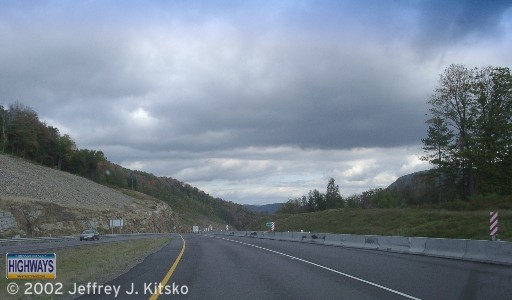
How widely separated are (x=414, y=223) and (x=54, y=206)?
54039 millimetres

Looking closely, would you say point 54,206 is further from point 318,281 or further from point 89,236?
point 318,281

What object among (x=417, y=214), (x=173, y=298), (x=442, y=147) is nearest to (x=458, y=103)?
(x=442, y=147)

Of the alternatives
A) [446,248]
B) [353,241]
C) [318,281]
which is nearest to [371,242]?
[353,241]

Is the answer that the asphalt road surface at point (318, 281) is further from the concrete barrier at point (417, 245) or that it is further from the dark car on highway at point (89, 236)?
the dark car on highway at point (89, 236)

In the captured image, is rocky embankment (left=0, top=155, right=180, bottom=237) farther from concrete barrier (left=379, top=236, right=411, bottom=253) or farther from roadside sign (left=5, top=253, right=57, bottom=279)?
roadside sign (left=5, top=253, right=57, bottom=279)

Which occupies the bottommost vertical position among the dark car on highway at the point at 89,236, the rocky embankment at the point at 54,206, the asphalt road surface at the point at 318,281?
the asphalt road surface at the point at 318,281

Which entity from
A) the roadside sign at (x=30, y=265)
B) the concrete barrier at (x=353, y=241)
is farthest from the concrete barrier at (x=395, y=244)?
the roadside sign at (x=30, y=265)

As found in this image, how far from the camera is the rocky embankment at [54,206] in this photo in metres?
70.4

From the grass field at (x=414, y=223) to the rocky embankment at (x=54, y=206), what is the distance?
121ft

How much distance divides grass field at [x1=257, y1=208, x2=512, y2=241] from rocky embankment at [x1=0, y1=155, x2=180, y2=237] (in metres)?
37.0

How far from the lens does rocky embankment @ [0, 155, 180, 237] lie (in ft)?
231

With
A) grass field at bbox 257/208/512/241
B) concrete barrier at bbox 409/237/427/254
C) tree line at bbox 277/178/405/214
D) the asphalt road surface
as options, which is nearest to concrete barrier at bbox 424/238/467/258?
concrete barrier at bbox 409/237/427/254

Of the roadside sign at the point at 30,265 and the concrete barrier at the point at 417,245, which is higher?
the roadside sign at the point at 30,265

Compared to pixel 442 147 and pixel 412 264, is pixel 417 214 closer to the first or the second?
pixel 442 147
